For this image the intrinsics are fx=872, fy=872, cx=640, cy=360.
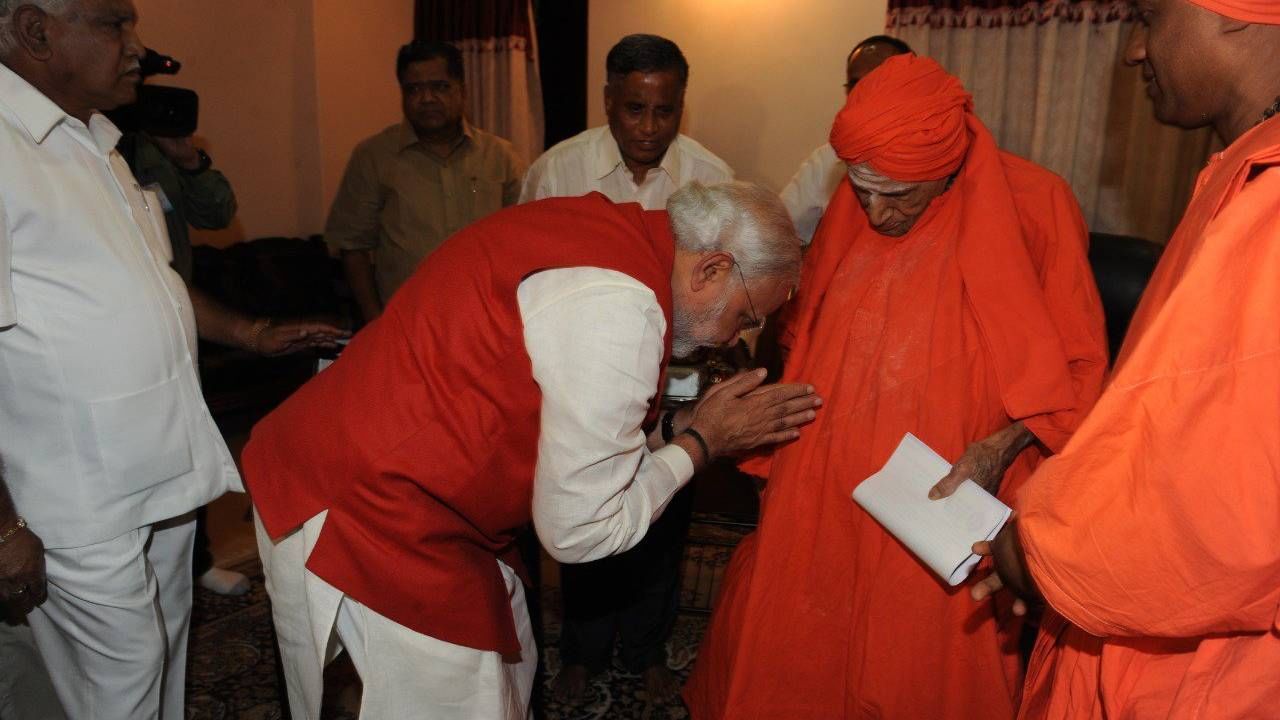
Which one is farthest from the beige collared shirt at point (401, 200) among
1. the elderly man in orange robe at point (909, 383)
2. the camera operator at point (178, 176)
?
the elderly man in orange robe at point (909, 383)

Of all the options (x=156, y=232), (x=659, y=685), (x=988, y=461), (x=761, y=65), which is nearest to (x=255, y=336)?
(x=156, y=232)

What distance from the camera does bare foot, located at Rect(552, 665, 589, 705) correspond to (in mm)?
2408

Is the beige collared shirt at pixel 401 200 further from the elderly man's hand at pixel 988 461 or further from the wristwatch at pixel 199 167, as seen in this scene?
the elderly man's hand at pixel 988 461

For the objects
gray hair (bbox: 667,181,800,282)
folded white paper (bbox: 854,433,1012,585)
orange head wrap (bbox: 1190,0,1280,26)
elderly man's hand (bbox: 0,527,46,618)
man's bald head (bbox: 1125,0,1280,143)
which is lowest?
elderly man's hand (bbox: 0,527,46,618)

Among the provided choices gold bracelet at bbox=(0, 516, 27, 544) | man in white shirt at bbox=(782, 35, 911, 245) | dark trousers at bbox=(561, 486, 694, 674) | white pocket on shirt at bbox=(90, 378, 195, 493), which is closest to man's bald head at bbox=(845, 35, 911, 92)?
man in white shirt at bbox=(782, 35, 911, 245)

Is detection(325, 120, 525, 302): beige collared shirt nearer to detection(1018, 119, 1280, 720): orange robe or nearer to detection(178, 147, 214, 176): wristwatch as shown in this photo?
detection(178, 147, 214, 176): wristwatch

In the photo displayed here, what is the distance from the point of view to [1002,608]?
1814 millimetres

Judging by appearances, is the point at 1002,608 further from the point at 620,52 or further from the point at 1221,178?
the point at 620,52

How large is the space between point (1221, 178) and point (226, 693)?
260cm

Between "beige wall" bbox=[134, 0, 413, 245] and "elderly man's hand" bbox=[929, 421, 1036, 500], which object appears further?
"beige wall" bbox=[134, 0, 413, 245]

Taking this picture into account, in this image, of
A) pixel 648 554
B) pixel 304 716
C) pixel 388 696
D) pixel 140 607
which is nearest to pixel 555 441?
pixel 388 696

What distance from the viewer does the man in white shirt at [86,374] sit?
1.52m

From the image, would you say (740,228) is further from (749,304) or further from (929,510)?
(929,510)

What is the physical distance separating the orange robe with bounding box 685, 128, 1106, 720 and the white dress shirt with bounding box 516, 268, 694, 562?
2.13 feet
